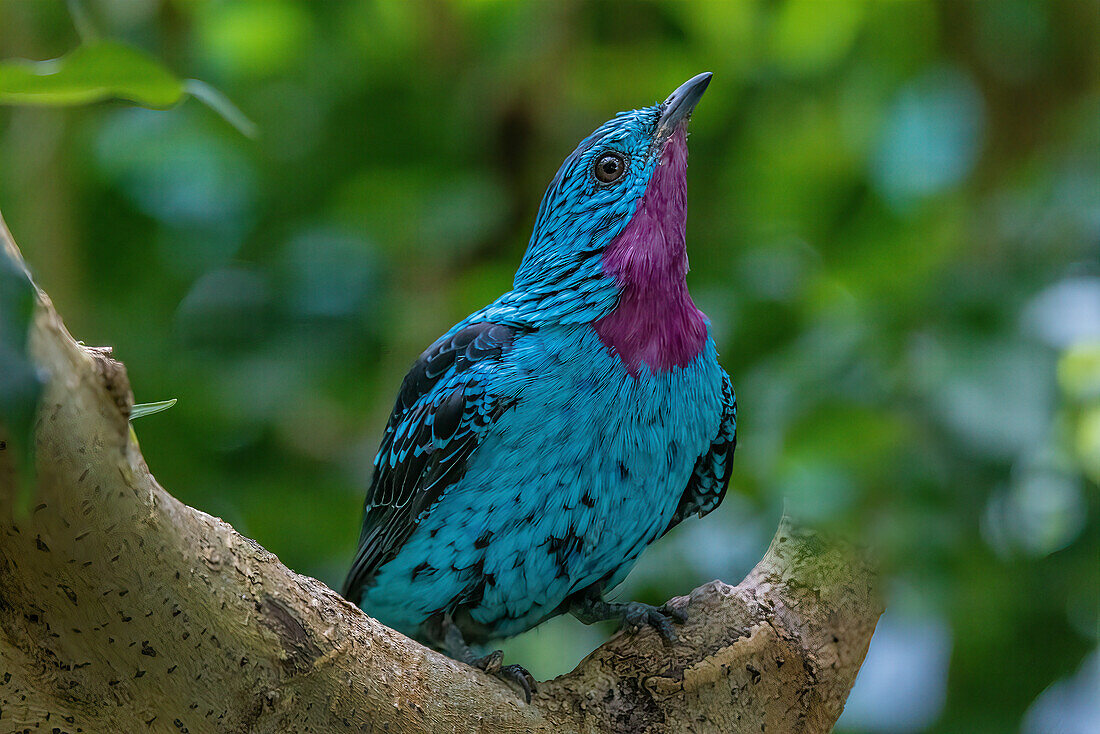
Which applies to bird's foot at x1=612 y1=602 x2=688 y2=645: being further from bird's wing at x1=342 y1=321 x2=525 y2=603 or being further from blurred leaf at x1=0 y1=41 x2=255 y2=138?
blurred leaf at x1=0 y1=41 x2=255 y2=138

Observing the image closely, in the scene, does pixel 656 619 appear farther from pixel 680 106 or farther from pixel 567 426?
pixel 680 106

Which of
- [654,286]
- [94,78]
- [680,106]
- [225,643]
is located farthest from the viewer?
[680,106]

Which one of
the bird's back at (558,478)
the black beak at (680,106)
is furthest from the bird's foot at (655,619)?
the black beak at (680,106)

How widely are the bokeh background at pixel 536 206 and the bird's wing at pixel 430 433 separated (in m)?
1.93

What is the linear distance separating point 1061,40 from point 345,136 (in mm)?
3845

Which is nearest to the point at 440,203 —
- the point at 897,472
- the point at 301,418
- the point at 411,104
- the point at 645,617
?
the point at 411,104

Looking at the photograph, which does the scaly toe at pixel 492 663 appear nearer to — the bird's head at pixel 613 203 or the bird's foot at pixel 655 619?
the bird's foot at pixel 655 619

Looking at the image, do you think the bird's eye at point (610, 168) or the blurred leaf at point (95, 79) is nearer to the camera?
the blurred leaf at point (95, 79)

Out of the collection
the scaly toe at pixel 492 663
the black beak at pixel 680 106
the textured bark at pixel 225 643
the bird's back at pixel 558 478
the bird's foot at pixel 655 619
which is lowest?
the textured bark at pixel 225 643

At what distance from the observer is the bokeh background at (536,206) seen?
4.74 meters

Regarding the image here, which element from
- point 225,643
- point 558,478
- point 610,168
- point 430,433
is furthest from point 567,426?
point 225,643

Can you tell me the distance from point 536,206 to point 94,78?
3206mm

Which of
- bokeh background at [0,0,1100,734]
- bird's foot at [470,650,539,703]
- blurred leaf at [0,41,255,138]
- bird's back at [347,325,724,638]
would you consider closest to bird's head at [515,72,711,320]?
bird's back at [347,325,724,638]

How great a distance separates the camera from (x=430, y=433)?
2.84 m
